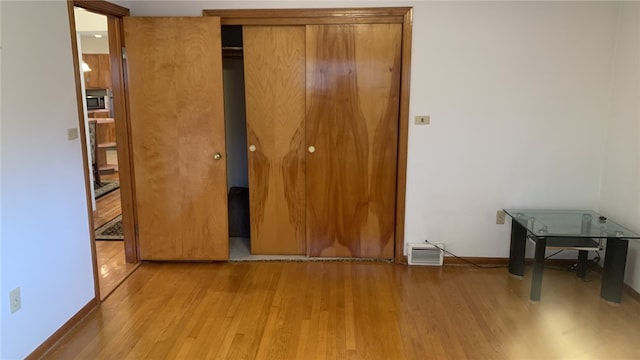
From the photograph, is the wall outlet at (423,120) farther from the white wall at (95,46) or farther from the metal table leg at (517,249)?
the white wall at (95,46)

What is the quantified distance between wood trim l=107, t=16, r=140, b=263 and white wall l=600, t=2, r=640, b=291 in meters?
3.57

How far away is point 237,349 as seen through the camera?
2.33 metres

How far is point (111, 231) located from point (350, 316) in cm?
279

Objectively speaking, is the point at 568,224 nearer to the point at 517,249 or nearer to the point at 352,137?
the point at 517,249

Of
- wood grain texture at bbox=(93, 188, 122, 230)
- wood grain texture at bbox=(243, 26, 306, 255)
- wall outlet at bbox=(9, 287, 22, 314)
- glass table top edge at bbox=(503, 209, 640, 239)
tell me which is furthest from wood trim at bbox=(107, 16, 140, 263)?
glass table top edge at bbox=(503, 209, 640, 239)

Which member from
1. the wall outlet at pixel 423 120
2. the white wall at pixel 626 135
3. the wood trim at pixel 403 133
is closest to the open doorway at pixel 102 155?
the wood trim at pixel 403 133

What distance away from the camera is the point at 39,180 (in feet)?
7.39

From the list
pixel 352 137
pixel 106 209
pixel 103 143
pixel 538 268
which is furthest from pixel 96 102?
pixel 538 268

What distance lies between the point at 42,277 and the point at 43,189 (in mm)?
466

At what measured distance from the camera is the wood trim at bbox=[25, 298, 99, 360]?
224cm

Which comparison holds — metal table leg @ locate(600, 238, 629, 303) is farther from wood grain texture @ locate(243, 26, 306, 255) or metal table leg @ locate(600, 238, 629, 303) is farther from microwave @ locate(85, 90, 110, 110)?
microwave @ locate(85, 90, 110, 110)

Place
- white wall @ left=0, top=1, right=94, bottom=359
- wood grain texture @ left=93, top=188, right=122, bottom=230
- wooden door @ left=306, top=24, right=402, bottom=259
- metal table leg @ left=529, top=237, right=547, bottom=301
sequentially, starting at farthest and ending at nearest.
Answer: wood grain texture @ left=93, top=188, right=122, bottom=230, wooden door @ left=306, top=24, right=402, bottom=259, metal table leg @ left=529, top=237, right=547, bottom=301, white wall @ left=0, top=1, right=94, bottom=359

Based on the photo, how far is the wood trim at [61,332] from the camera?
224 centimetres

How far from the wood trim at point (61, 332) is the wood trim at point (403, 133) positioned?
2221mm
